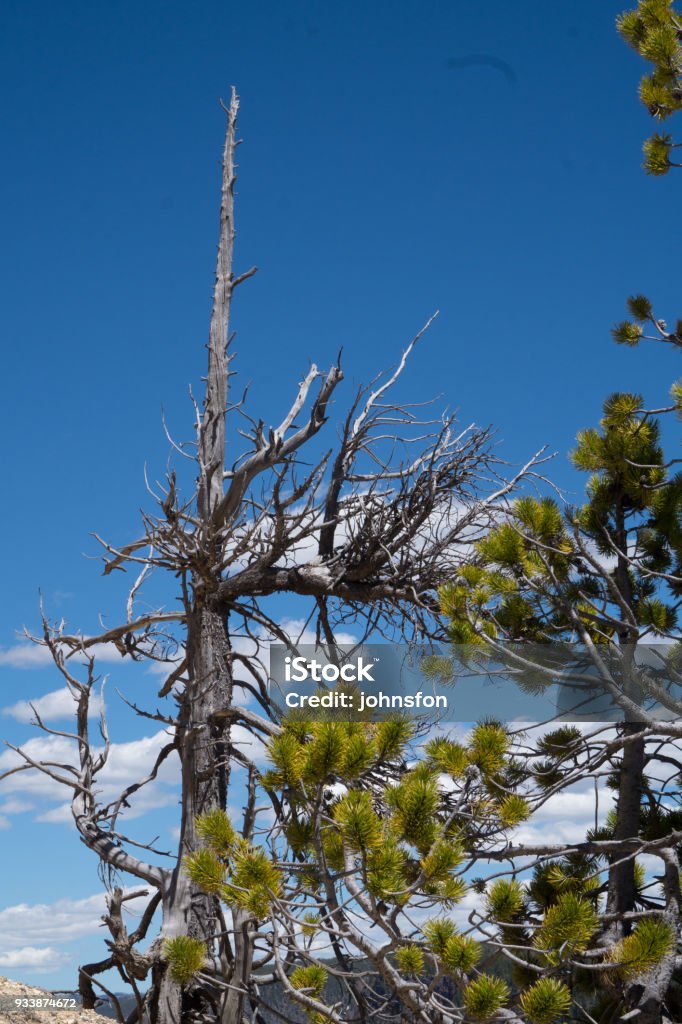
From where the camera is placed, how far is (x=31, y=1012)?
324 inches

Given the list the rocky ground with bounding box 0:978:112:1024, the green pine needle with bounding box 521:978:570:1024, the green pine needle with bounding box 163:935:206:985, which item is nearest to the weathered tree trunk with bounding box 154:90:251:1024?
the rocky ground with bounding box 0:978:112:1024

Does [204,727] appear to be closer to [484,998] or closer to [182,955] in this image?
[182,955]

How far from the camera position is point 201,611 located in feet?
29.5

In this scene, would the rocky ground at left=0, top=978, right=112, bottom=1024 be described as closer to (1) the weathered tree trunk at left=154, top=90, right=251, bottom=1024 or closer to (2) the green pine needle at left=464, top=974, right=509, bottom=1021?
(1) the weathered tree trunk at left=154, top=90, right=251, bottom=1024

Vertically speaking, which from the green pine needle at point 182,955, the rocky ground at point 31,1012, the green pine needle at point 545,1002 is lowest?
the rocky ground at point 31,1012

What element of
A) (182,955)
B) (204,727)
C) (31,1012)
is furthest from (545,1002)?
(31,1012)

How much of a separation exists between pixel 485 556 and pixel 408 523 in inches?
92.3

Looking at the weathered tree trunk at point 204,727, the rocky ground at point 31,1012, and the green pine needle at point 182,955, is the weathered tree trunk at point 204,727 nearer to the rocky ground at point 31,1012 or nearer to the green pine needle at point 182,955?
the rocky ground at point 31,1012

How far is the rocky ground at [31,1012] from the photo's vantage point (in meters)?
7.94


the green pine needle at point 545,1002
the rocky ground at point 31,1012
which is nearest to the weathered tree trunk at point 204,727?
the rocky ground at point 31,1012

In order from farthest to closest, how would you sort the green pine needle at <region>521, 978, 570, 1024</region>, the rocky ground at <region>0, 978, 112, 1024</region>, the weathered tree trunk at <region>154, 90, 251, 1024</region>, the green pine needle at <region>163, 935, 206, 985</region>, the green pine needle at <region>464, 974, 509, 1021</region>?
the weathered tree trunk at <region>154, 90, 251, 1024</region> → the rocky ground at <region>0, 978, 112, 1024</region> → the green pine needle at <region>163, 935, 206, 985</region> → the green pine needle at <region>521, 978, 570, 1024</region> → the green pine needle at <region>464, 974, 509, 1021</region>

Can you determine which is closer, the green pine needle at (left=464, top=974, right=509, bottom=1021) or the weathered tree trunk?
the green pine needle at (left=464, top=974, right=509, bottom=1021)

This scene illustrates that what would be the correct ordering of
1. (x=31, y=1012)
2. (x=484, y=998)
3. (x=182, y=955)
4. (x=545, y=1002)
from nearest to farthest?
1. (x=484, y=998)
2. (x=545, y=1002)
3. (x=182, y=955)
4. (x=31, y=1012)

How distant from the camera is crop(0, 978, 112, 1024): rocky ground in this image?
7941 mm
